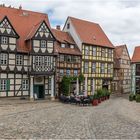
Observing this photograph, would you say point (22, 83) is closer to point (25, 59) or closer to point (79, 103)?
point (25, 59)

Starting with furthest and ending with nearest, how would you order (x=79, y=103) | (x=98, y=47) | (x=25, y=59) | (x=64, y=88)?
1. (x=98, y=47)
2. (x=64, y=88)
3. (x=25, y=59)
4. (x=79, y=103)

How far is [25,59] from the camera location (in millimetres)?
33594

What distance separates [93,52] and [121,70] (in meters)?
12.1

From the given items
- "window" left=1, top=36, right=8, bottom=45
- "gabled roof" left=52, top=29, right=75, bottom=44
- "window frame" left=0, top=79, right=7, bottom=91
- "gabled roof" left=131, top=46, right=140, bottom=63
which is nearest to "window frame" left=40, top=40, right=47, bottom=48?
"window" left=1, top=36, right=8, bottom=45

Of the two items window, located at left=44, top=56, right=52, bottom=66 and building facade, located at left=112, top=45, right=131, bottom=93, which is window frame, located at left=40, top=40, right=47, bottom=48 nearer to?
window, located at left=44, top=56, right=52, bottom=66

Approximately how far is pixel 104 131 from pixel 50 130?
3.02 meters

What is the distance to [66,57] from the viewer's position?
38875 millimetres

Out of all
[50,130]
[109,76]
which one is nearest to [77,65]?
[109,76]

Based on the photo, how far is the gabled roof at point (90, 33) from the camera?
140ft

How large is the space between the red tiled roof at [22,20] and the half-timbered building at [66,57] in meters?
4.27

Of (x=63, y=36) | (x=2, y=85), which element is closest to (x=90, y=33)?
(x=63, y=36)

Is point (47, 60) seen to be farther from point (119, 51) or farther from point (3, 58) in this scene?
point (119, 51)

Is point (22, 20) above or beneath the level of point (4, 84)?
above

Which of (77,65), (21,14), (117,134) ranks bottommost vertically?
(117,134)
